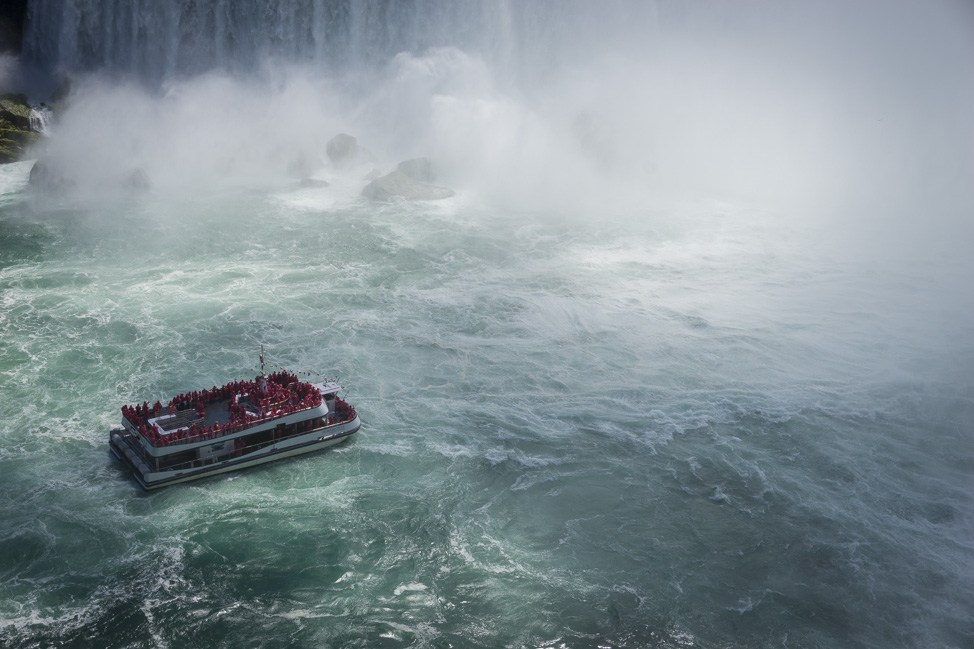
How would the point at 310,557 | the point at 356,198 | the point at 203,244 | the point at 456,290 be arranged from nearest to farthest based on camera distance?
the point at 310,557 < the point at 456,290 < the point at 203,244 < the point at 356,198

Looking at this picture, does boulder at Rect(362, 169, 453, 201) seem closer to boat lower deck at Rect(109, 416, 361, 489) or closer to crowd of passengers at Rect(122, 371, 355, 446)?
crowd of passengers at Rect(122, 371, 355, 446)

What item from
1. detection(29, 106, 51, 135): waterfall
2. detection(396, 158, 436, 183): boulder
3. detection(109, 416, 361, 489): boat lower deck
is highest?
detection(29, 106, 51, 135): waterfall

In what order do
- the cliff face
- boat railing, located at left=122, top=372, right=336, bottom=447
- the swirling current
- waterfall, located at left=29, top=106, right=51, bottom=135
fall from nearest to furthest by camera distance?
1. the swirling current
2. boat railing, located at left=122, top=372, right=336, bottom=447
3. waterfall, located at left=29, top=106, right=51, bottom=135
4. the cliff face

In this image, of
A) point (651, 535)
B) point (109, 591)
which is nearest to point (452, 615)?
point (651, 535)

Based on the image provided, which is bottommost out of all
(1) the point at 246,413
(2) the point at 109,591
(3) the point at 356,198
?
(2) the point at 109,591

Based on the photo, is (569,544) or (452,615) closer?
(452,615)

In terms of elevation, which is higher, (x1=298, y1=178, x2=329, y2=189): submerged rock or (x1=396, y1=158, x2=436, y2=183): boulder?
(x1=396, y1=158, x2=436, y2=183): boulder

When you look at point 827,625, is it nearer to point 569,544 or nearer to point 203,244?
point 569,544

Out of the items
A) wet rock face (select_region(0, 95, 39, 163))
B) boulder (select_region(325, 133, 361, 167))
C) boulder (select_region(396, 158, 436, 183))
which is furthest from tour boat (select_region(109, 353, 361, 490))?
wet rock face (select_region(0, 95, 39, 163))

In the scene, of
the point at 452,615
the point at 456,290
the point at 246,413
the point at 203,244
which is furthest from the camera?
the point at 203,244
